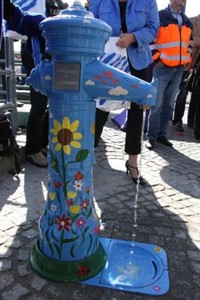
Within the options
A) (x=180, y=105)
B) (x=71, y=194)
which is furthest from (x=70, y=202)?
(x=180, y=105)

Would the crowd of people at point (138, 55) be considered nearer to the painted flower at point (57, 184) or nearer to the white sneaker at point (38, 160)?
the white sneaker at point (38, 160)

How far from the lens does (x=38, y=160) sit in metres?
3.43

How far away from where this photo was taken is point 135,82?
5.51 ft

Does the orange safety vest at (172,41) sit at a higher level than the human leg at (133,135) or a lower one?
higher

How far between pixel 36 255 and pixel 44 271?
0.12 m

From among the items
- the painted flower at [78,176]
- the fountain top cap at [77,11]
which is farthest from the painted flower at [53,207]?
the fountain top cap at [77,11]

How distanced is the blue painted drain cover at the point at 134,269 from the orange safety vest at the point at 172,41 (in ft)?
9.41

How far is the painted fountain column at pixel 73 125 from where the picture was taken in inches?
62.9

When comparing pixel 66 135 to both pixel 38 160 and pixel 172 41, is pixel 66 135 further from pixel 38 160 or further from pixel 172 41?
pixel 172 41

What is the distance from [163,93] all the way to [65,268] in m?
3.23

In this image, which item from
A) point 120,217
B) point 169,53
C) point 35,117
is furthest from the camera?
point 169,53

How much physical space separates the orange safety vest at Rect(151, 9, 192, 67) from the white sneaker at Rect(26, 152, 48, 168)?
2.08m

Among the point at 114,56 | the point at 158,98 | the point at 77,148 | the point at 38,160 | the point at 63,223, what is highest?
the point at 114,56

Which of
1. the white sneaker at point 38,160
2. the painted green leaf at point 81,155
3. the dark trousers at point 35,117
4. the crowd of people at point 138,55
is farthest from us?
the white sneaker at point 38,160
